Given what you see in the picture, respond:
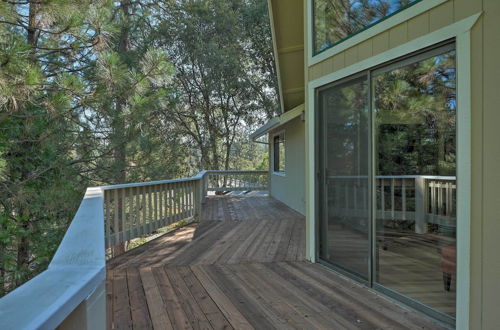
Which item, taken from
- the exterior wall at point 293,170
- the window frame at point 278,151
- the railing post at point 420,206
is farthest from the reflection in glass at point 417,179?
the window frame at point 278,151

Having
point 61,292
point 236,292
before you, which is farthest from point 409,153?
point 61,292

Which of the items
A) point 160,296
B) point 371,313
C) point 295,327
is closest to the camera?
point 295,327

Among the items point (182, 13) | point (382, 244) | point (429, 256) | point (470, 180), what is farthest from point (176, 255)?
point (182, 13)

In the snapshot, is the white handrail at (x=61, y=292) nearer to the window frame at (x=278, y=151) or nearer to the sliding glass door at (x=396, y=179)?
the sliding glass door at (x=396, y=179)

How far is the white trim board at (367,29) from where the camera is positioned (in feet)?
8.30

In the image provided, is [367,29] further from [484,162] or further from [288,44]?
[288,44]

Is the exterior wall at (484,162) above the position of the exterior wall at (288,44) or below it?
below

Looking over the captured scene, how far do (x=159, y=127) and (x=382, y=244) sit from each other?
14757 millimetres

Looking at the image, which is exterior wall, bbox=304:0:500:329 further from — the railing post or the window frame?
the window frame

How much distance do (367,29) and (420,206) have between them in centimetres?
166

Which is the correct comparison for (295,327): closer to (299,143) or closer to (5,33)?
(5,33)

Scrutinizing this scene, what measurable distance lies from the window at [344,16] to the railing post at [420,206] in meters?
1.39

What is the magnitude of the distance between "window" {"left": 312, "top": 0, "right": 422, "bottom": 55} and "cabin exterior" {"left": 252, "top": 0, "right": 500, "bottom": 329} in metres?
0.02

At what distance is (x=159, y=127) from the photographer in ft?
53.9
